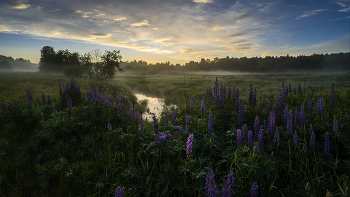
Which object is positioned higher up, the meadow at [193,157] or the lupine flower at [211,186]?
the lupine flower at [211,186]

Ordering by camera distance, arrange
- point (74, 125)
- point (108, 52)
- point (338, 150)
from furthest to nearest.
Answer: point (108, 52) → point (74, 125) → point (338, 150)

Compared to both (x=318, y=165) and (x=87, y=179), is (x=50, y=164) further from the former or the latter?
(x=318, y=165)

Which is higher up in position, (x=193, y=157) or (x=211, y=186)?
(x=211, y=186)

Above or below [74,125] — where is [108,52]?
above

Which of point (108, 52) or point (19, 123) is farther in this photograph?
point (108, 52)

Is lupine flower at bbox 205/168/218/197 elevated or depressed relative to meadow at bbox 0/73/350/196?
elevated

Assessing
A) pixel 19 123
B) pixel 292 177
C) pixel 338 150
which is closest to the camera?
pixel 292 177

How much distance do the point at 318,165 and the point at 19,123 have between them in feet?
32.2

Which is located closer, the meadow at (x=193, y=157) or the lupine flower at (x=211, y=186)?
the lupine flower at (x=211, y=186)

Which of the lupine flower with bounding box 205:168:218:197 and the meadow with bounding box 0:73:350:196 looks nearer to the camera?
the lupine flower with bounding box 205:168:218:197

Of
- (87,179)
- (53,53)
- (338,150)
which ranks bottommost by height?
(87,179)

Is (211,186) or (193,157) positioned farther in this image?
(193,157)

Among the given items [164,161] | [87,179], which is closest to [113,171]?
[87,179]

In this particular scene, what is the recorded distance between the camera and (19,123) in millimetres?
6762
